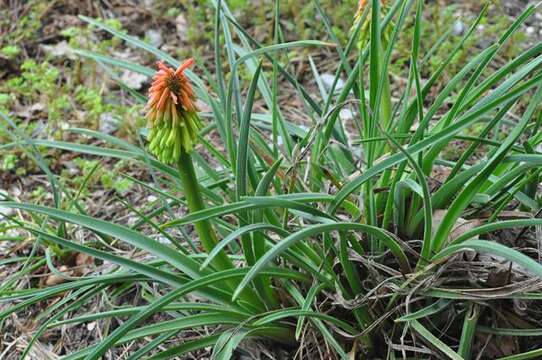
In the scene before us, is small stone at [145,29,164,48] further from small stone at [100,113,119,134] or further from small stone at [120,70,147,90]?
small stone at [100,113,119,134]

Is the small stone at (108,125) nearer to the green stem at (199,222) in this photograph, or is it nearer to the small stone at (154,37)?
the small stone at (154,37)

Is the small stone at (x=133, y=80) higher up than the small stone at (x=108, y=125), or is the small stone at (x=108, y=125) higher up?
the small stone at (x=133, y=80)

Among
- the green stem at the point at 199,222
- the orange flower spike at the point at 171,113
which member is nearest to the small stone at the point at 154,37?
the green stem at the point at 199,222

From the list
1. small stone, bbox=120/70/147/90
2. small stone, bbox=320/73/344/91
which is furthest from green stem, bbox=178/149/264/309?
small stone, bbox=120/70/147/90

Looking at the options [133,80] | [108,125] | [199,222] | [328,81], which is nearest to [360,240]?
[199,222]

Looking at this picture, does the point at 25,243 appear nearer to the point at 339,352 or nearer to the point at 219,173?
the point at 219,173

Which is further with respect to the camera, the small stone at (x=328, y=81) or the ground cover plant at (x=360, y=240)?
the small stone at (x=328, y=81)

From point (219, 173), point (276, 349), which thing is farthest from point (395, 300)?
point (219, 173)
